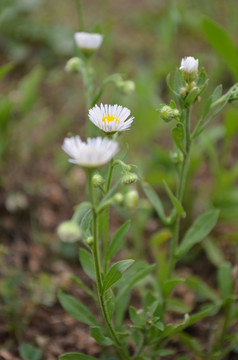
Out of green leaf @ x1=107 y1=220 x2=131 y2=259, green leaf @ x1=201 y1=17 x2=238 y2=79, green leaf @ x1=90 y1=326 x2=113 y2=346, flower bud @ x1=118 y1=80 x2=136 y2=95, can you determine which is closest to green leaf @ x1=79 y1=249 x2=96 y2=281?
green leaf @ x1=107 y1=220 x2=131 y2=259

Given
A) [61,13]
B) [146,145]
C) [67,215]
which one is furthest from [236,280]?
[61,13]

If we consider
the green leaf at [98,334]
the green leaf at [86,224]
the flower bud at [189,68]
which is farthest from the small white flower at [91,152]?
the green leaf at [98,334]

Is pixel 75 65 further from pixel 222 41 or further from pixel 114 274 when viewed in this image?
pixel 114 274

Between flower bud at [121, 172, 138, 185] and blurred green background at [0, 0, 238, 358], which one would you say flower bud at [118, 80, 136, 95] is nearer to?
blurred green background at [0, 0, 238, 358]

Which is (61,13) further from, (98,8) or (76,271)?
(76,271)

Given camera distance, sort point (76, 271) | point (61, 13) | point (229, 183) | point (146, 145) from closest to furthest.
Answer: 1. point (76, 271)
2. point (229, 183)
3. point (146, 145)
4. point (61, 13)

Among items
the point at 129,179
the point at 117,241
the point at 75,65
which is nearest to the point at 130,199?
the point at 129,179
